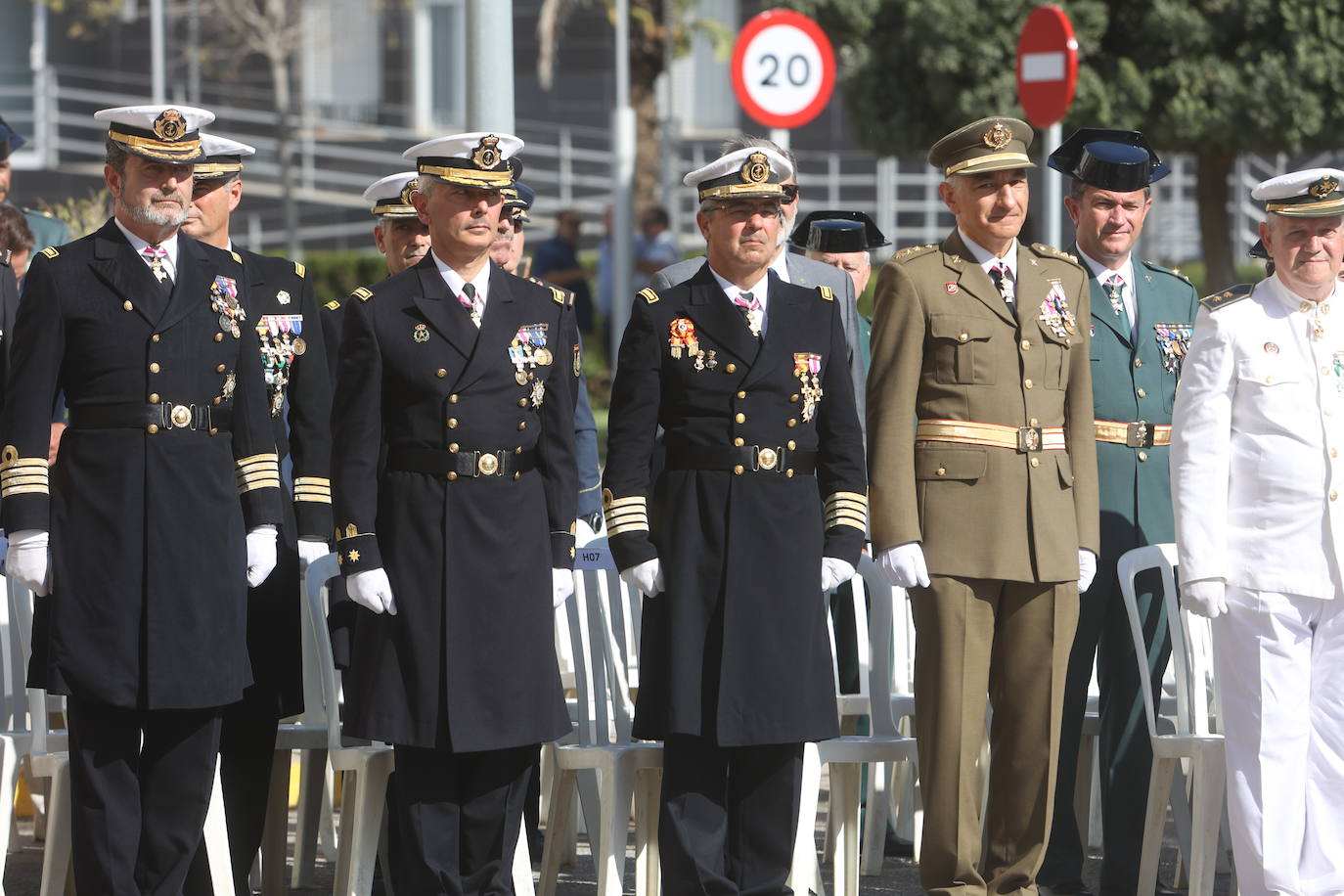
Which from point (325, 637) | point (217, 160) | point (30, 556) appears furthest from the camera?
point (217, 160)

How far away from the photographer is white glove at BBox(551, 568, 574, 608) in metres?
5.54

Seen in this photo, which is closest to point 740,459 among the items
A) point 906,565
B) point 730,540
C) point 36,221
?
point 730,540

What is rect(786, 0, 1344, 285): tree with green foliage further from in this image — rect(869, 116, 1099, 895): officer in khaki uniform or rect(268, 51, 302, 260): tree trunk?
rect(268, 51, 302, 260): tree trunk

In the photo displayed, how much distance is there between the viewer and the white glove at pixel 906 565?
569 centimetres

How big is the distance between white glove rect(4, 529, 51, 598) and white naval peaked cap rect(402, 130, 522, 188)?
1266 millimetres

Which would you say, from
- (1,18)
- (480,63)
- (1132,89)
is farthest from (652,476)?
(1,18)

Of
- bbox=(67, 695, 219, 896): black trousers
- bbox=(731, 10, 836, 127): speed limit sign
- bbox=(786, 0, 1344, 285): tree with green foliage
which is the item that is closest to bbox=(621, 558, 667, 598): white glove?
bbox=(67, 695, 219, 896): black trousers

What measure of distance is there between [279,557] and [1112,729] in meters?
2.41

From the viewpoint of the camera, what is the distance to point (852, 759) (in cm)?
592

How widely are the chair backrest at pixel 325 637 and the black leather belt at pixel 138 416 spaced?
708 millimetres

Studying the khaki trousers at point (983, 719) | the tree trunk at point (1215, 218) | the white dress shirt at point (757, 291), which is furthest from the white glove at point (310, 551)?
the tree trunk at point (1215, 218)

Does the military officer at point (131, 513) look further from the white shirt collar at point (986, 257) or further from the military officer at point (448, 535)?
the white shirt collar at point (986, 257)

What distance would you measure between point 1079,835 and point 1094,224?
1.80 meters

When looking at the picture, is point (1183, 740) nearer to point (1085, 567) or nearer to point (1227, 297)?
point (1085, 567)
